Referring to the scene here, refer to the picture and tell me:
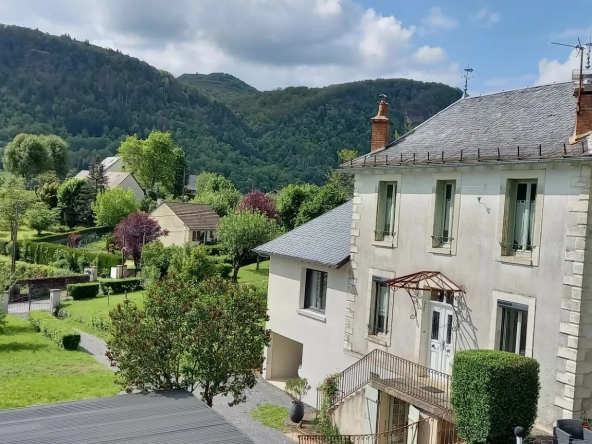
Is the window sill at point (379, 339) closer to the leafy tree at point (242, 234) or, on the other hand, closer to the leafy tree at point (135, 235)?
the leafy tree at point (242, 234)

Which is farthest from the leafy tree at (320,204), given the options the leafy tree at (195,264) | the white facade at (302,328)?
the white facade at (302,328)

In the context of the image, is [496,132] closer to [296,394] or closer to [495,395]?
[495,395]

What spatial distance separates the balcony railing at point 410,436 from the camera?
14.5 meters

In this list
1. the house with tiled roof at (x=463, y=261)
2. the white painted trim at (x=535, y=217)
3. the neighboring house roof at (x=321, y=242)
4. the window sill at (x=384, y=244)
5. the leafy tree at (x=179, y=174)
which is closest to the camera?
the house with tiled roof at (x=463, y=261)

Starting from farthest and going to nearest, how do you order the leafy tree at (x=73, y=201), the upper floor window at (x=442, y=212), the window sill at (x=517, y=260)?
the leafy tree at (x=73, y=201) → the upper floor window at (x=442, y=212) → the window sill at (x=517, y=260)

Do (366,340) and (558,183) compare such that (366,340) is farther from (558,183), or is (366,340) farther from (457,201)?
(558,183)

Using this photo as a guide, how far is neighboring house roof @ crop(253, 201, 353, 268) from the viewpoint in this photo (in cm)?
2034

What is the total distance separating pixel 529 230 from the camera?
1403 centimetres

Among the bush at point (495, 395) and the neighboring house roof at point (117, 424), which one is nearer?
the neighboring house roof at point (117, 424)

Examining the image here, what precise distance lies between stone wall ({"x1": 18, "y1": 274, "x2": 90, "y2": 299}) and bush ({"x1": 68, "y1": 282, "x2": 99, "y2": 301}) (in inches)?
→ 124

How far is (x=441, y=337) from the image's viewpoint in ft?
53.2

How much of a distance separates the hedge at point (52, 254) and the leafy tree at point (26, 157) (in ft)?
132

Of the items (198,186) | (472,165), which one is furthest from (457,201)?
Result: (198,186)

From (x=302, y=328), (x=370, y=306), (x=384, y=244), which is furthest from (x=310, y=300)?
(x=384, y=244)
